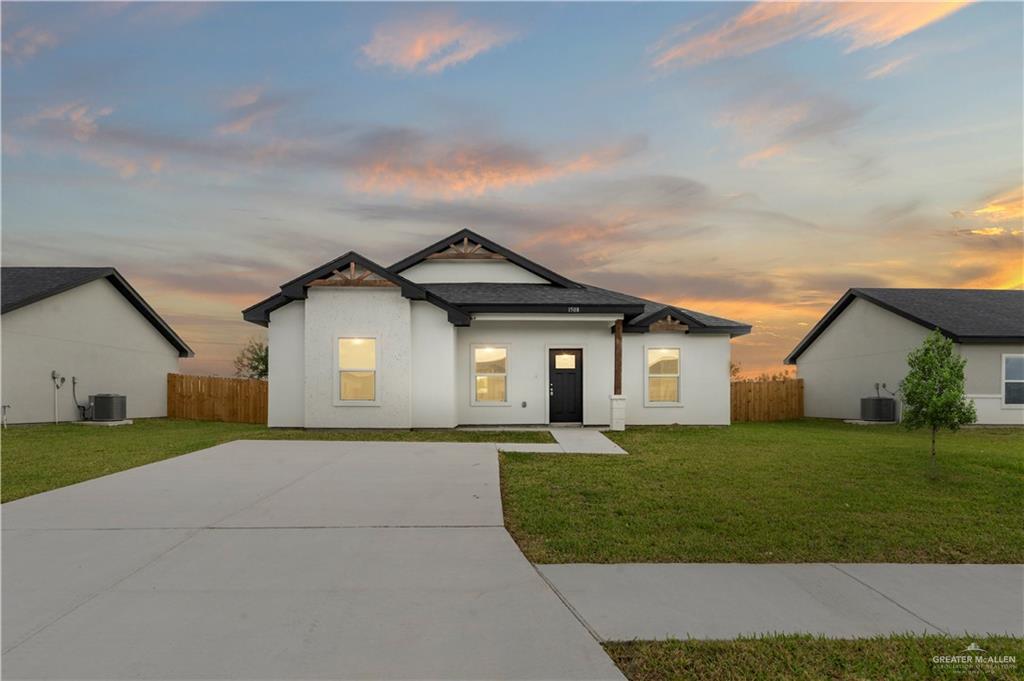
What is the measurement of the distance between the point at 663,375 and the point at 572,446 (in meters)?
7.56

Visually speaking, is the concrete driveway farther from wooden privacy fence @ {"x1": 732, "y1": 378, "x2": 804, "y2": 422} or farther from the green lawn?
wooden privacy fence @ {"x1": 732, "y1": 378, "x2": 804, "y2": 422}

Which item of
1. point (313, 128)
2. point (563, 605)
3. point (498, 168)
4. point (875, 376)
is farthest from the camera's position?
point (875, 376)

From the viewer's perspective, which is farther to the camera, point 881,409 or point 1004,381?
point 881,409

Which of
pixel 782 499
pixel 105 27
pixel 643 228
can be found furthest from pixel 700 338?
pixel 105 27

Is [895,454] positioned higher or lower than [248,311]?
lower

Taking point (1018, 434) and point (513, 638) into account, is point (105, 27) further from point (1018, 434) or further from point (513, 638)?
point (1018, 434)

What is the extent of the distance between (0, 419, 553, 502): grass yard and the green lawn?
4590mm

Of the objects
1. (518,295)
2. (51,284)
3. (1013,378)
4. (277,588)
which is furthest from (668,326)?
(51,284)

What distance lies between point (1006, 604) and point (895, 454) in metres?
9.34

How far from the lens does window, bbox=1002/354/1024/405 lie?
21.4m

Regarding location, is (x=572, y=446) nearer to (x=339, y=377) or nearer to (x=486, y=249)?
(x=339, y=377)

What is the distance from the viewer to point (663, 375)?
66.0 ft

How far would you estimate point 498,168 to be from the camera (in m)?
18.2

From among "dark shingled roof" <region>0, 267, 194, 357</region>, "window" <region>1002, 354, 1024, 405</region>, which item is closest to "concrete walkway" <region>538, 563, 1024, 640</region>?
"window" <region>1002, 354, 1024, 405</region>
